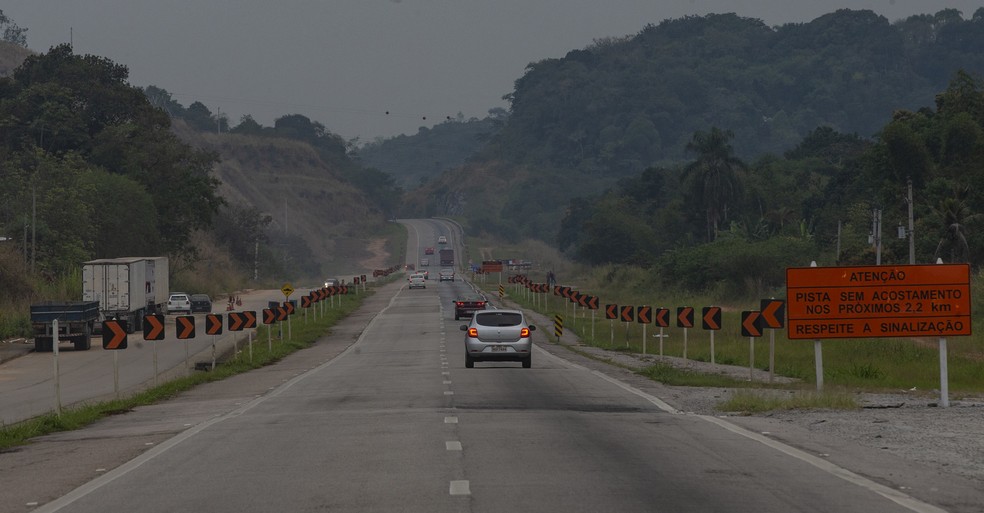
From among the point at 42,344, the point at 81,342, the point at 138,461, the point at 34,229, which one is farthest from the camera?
the point at 34,229

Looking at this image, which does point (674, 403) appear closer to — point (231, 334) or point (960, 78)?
point (231, 334)

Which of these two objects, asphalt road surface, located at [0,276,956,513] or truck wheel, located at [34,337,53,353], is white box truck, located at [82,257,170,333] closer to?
truck wheel, located at [34,337,53,353]

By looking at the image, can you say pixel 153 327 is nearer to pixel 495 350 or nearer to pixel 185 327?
pixel 185 327

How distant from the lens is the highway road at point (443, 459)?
38.0 ft

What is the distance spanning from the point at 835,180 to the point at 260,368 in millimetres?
79884

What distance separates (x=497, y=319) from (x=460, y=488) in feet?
74.9

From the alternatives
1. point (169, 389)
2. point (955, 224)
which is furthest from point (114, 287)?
point (955, 224)

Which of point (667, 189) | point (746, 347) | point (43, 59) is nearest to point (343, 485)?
point (746, 347)

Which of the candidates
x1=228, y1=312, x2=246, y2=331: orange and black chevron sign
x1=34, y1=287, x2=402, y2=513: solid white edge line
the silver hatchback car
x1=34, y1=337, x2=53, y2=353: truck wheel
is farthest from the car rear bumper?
x1=34, y1=337, x2=53, y2=353: truck wheel

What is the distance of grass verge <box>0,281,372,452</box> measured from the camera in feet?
67.0

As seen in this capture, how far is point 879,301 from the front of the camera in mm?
22969

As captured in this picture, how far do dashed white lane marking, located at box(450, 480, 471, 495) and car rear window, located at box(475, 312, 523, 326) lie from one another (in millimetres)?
22262

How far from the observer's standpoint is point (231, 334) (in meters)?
61.6

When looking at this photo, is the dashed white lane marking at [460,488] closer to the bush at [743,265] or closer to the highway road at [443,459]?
the highway road at [443,459]
